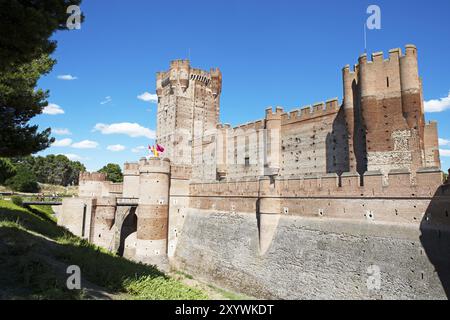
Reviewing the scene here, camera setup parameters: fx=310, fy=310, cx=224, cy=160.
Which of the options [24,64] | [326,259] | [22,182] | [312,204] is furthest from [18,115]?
[22,182]

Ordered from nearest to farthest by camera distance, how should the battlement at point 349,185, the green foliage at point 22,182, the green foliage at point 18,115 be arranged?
1. the green foliage at point 18,115
2. the battlement at point 349,185
3. the green foliage at point 22,182

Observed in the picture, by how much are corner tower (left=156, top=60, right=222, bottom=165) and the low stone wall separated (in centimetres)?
1479

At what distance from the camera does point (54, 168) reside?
8025 centimetres

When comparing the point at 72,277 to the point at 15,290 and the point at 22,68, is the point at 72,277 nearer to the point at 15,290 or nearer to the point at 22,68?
the point at 15,290

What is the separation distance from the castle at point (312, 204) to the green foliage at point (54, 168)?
56.9 metres

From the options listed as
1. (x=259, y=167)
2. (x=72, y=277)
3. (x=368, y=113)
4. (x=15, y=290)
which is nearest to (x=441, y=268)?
(x=368, y=113)

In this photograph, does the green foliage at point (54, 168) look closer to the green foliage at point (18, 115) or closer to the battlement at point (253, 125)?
the battlement at point (253, 125)

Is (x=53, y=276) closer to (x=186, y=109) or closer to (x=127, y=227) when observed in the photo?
(x=127, y=227)

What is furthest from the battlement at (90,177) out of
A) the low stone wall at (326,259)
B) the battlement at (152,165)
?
the low stone wall at (326,259)

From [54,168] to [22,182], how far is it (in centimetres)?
2533

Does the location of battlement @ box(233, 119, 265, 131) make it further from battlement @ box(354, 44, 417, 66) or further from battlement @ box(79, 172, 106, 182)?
battlement @ box(79, 172, 106, 182)

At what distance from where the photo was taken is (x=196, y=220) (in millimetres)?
25297

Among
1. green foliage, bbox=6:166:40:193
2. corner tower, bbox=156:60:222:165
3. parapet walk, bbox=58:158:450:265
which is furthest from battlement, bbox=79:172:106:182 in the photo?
green foliage, bbox=6:166:40:193

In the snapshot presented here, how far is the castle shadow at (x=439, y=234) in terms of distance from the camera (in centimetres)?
1127
